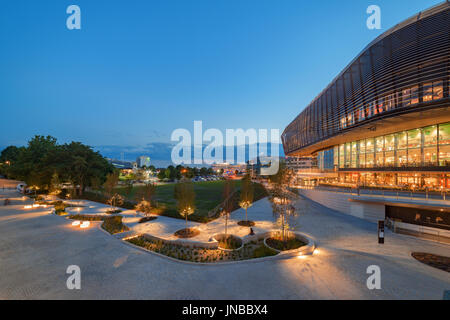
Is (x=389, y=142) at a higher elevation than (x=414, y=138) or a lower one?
lower

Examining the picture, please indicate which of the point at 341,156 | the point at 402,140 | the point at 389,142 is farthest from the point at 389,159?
the point at 341,156

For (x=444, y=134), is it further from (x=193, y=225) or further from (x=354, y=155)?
(x=193, y=225)

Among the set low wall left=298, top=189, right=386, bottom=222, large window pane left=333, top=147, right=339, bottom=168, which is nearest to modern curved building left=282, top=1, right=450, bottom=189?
large window pane left=333, top=147, right=339, bottom=168

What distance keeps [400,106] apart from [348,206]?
53.5 ft

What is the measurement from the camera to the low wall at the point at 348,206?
18.1m

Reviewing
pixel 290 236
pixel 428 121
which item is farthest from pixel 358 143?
pixel 290 236

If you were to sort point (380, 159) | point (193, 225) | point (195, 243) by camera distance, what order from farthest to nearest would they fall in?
point (380, 159) < point (193, 225) < point (195, 243)

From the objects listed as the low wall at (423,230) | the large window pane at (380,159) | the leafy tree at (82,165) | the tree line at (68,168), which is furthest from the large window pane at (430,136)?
the leafy tree at (82,165)

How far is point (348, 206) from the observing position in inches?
804

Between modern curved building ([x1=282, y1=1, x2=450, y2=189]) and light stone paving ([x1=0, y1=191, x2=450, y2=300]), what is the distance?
1938 cm

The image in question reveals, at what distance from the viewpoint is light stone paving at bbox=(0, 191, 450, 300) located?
6.68 metres

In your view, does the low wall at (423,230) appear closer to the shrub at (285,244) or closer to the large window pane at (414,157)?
the shrub at (285,244)

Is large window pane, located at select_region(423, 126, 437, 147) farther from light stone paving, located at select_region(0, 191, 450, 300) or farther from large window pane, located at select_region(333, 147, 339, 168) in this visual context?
light stone paving, located at select_region(0, 191, 450, 300)

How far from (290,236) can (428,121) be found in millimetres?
29392
